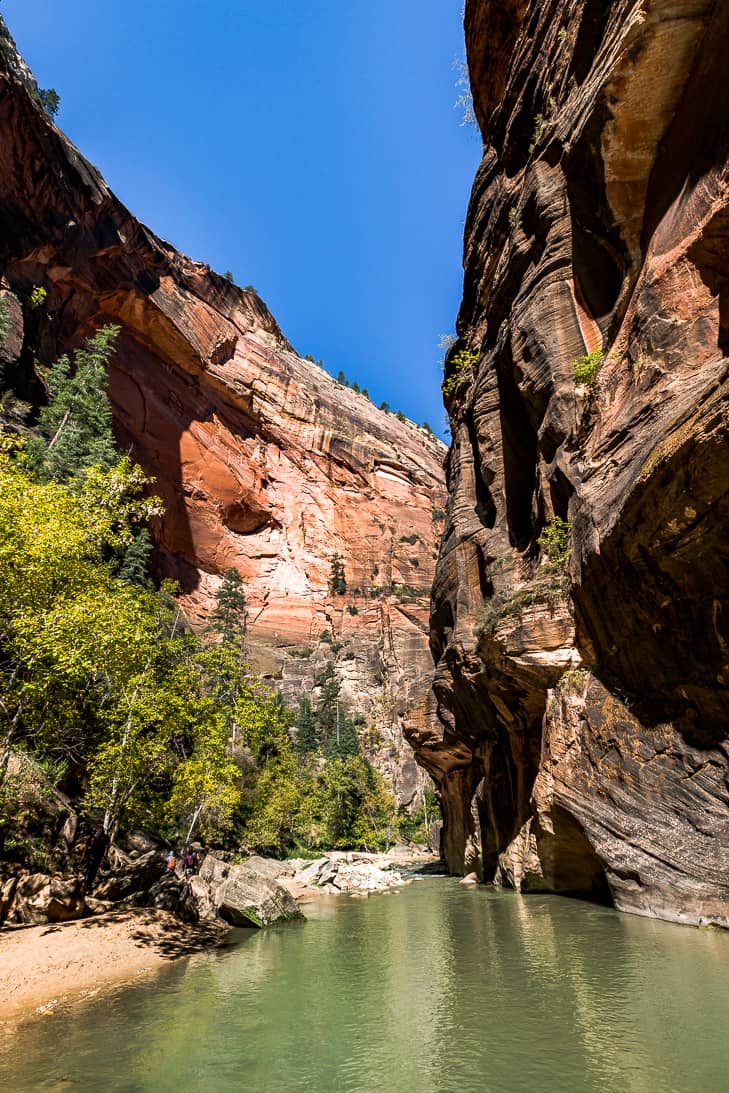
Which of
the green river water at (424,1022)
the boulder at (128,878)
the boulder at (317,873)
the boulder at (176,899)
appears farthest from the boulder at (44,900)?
the boulder at (317,873)

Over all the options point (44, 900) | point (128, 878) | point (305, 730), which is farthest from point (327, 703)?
point (44, 900)

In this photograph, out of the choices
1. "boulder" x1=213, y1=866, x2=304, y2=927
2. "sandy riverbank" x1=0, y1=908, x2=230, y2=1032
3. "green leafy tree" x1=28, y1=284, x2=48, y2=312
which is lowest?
"sandy riverbank" x1=0, y1=908, x2=230, y2=1032

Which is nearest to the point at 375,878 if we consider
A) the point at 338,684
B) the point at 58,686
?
the point at 58,686

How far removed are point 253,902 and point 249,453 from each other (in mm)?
54926

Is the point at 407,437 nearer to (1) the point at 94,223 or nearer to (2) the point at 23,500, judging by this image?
(1) the point at 94,223

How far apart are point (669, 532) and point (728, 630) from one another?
1812 millimetres

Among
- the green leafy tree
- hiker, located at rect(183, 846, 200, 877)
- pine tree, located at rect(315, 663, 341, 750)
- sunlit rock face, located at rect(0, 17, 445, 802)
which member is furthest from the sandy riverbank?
pine tree, located at rect(315, 663, 341, 750)

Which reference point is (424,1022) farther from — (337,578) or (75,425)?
(337,578)

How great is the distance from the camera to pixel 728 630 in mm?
9180

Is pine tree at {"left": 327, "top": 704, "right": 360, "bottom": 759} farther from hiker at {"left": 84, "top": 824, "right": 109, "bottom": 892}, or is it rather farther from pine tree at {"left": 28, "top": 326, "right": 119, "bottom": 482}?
hiker at {"left": 84, "top": 824, "right": 109, "bottom": 892}

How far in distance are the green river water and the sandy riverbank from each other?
62 cm

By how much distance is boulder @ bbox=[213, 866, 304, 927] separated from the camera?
1394cm

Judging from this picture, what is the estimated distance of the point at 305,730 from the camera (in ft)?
190

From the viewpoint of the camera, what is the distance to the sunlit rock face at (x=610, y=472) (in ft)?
30.9
